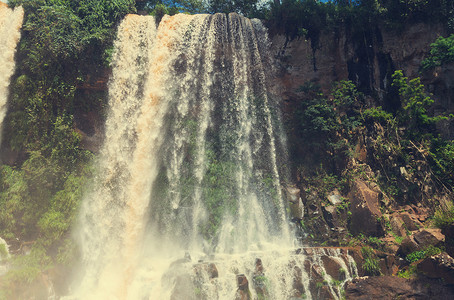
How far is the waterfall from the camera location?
14538mm

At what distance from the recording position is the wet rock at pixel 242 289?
10.2m

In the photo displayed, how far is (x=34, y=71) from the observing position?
14719 mm

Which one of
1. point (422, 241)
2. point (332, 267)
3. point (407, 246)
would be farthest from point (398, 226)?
point (332, 267)

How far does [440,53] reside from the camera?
14.2 metres

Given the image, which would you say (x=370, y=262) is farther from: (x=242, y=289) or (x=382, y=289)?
(x=242, y=289)

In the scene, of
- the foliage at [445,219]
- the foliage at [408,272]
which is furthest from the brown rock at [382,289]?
the foliage at [445,219]

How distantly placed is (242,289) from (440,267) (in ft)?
20.3

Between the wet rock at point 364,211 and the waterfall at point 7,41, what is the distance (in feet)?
53.1

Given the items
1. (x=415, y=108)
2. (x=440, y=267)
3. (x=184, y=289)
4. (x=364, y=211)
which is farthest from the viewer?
(x=415, y=108)

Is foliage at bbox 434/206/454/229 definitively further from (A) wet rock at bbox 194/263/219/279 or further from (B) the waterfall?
(B) the waterfall

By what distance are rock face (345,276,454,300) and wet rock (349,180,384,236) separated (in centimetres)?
256

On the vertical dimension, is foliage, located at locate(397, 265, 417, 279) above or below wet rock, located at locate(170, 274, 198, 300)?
above

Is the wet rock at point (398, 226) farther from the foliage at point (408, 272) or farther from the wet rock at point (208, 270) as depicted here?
the wet rock at point (208, 270)

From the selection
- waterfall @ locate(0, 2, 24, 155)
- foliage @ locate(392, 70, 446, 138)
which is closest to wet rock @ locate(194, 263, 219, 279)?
foliage @ locate(392, 70, 446, 138)
